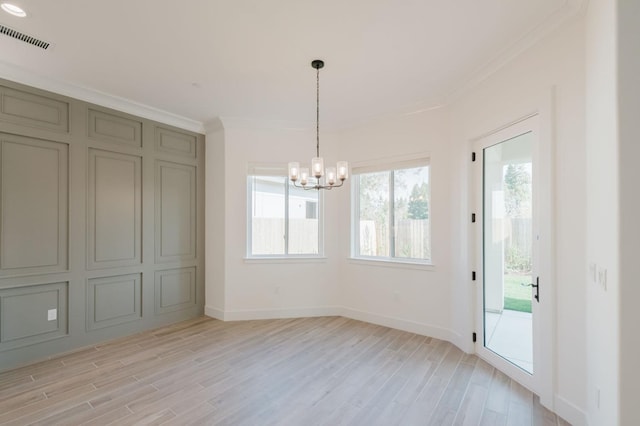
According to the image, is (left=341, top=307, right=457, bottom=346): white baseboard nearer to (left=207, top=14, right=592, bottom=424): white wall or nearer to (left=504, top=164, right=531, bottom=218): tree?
(left=207, top=14, right=592, bottom=424): white wall

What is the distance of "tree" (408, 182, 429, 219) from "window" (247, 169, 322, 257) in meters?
1.46

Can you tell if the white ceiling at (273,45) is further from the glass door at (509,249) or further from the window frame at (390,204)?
the glass door at (509,249)

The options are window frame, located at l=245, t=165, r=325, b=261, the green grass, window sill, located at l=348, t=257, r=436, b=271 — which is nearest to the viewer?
the green grass

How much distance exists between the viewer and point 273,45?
2732 millimetres

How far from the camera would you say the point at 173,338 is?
3.95 meters

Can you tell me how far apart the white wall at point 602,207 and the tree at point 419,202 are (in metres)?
2.06

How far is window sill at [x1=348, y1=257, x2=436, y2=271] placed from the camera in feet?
13.2

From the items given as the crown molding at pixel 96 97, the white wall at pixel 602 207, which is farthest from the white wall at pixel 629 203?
the crown molding at pixel 96 97

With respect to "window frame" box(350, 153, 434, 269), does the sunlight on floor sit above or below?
below

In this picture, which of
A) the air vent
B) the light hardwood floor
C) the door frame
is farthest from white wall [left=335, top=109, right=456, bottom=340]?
the air vent

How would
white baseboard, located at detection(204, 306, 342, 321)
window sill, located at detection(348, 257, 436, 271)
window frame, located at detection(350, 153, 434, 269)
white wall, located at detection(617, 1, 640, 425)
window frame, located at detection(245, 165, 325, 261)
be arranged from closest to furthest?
white wall, located at detection(617, 1, 640, 425) → window sill, located at detection(348, 257, 436, 271) → window frame, located at detection(350, 153, 434, 269) → white baseboard, located at detection(204, 306, 342, 321) → window frame, located at detection(245, 165, 325, 261)

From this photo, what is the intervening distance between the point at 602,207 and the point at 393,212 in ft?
9.16

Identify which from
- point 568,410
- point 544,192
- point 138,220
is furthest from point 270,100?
point 568,410

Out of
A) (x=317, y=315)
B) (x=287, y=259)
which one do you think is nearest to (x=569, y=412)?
(x=317, y=315)
